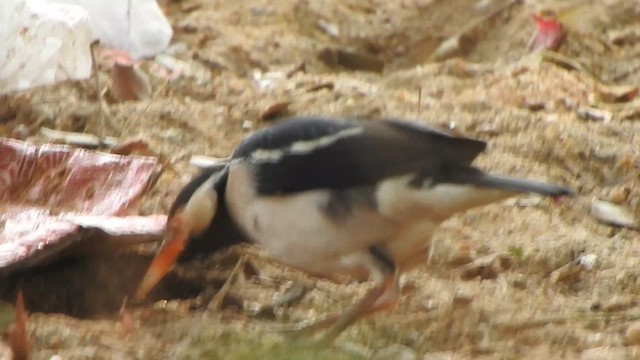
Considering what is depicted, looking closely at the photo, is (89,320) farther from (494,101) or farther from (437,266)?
(494,101)

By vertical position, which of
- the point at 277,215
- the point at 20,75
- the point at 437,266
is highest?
the point at 277,215

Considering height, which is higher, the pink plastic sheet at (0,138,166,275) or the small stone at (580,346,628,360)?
the small stone at (580,346,628,360)

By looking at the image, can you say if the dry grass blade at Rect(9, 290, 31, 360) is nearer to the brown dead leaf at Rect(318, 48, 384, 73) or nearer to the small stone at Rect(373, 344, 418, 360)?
the small stone at Rect(373, 344, 418, 360)

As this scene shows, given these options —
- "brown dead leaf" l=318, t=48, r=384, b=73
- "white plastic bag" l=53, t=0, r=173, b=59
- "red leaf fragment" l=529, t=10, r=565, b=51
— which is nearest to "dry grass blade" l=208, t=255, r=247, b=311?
"white plastic bag" l=53, t=0, r=173, b=59

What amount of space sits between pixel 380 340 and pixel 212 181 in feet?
1.53

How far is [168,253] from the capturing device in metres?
2.61

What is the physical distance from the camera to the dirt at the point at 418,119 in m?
2.43

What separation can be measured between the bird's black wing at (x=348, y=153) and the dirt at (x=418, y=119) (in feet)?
0.99

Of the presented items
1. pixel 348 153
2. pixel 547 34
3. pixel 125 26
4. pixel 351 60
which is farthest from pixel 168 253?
pixel 547 34

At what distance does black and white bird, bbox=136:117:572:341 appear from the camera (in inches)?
95.0

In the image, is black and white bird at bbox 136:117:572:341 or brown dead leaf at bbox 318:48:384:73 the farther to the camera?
brown dead leaf at bbox 318:48:384:73

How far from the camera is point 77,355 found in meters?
2.19

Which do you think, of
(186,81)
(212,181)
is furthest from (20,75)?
(212,181)

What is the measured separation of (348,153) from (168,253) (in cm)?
45
